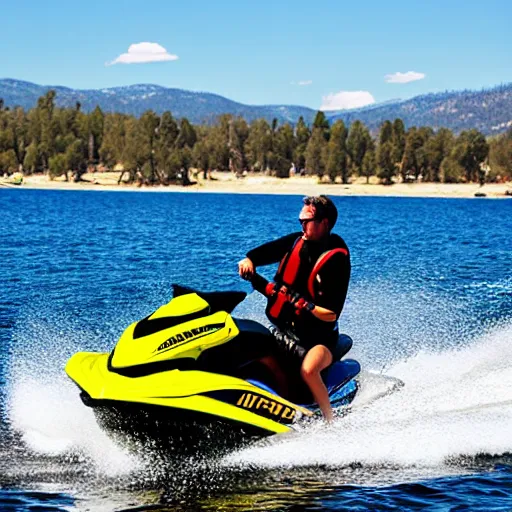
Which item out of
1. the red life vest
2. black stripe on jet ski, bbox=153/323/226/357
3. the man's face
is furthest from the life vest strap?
black stripe on jet ski, bbox=153/323/226/357

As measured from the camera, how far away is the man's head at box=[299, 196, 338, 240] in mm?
6734

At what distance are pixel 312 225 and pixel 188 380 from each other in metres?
1.52

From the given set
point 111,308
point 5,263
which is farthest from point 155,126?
point 111,308

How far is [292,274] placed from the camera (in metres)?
6.89

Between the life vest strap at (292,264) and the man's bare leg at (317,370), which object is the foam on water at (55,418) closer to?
the man's bare leg at (317,370)

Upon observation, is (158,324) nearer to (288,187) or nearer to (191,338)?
(191,338)

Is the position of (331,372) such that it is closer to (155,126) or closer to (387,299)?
(387,299)

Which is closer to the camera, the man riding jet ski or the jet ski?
the jet ski

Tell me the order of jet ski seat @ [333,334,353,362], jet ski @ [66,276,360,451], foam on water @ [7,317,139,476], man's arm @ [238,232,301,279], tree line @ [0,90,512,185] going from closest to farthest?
jet ski @ [66,276,360,451] → foam on water @ [7,317,139,476] → man's arm @ [238,232,301,279] → jet ski seat @ [333,334,353,362] → tree line @ [0,90,512,185]

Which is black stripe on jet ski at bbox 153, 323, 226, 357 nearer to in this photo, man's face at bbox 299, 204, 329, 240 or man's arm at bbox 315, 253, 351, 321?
man's arm at bbox 315, 253, 351, 321

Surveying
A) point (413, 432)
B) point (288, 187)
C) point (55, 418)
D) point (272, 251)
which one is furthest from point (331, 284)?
point (288, 187)

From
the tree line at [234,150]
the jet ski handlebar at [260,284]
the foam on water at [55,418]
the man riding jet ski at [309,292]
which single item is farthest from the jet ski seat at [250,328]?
the tree line at [234,150]

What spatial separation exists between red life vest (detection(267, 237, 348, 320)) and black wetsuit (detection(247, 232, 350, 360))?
1.0 inches

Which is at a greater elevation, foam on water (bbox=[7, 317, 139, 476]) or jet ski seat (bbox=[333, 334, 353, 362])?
jet ski seat (bbox=[333, 334, 353, 362])
